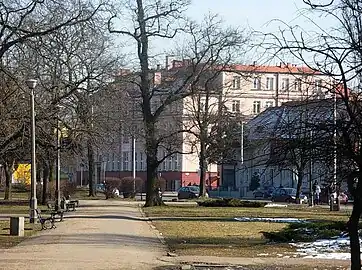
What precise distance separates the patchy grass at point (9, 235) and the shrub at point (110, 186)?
34.1 metres

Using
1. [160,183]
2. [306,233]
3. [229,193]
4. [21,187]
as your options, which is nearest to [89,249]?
[306,233]

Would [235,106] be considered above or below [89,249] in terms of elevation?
above

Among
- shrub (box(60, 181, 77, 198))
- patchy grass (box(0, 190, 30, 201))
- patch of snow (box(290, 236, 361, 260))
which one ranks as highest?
shrub (box(60, 181, 77, 198))

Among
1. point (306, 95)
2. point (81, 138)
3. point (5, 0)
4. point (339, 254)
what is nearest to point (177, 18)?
point (81, 138)

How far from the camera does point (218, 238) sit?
27875mm

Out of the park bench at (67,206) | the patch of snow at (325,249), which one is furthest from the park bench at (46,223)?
the park bench at (67,206)

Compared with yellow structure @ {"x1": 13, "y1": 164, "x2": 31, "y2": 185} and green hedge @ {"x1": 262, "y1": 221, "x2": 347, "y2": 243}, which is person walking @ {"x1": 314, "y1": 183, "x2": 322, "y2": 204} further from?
yellow structure @ {"x1": 13, "y1": 164, "x2": 31, "y2": 185}

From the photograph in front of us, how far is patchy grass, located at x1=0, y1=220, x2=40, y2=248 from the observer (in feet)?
Answer: 80.8

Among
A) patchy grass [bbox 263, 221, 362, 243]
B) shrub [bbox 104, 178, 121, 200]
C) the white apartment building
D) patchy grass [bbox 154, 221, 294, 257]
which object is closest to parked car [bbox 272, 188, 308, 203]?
the white apartment building

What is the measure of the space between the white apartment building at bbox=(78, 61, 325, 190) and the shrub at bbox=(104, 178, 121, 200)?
253 centimetres

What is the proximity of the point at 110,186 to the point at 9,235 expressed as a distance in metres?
42.3

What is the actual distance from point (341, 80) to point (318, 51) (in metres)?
0.62

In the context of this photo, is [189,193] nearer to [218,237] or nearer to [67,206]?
[67,206]

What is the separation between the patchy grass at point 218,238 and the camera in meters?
23.3
